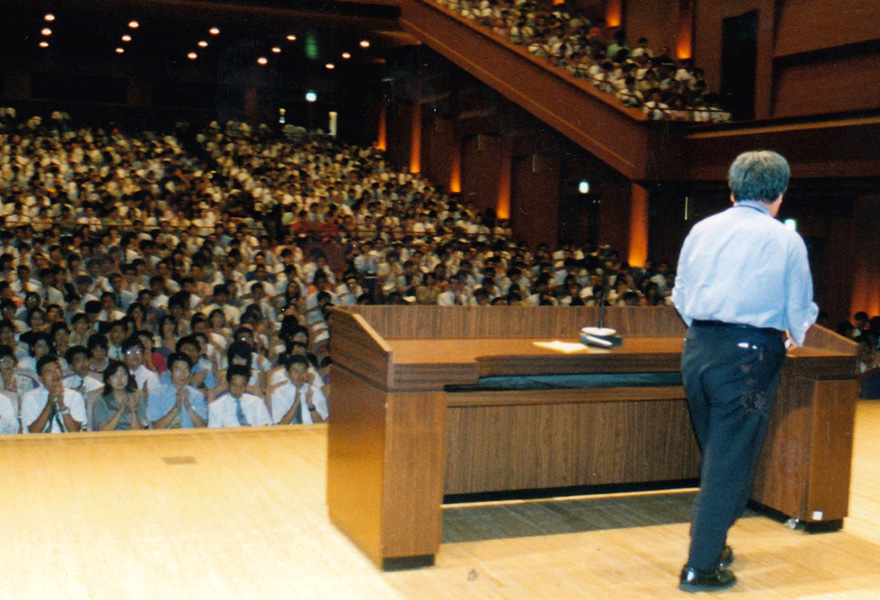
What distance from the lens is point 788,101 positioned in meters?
11.5

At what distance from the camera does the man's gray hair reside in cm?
291

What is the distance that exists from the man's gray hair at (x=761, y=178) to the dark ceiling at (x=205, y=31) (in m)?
13.5

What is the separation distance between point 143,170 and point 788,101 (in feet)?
27.3

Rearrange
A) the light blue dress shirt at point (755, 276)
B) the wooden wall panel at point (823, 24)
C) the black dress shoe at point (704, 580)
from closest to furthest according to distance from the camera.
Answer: the light blue dress shirt at point (755, 276)
the black dress shoe at point (704, 580)
the wooden wall panel at point (823, 24)

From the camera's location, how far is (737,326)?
2.88m

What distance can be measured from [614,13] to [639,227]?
14.1 ft

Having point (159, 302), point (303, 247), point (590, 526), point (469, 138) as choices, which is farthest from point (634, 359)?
point (469, 138)

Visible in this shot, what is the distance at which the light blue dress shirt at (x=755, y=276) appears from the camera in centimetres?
285

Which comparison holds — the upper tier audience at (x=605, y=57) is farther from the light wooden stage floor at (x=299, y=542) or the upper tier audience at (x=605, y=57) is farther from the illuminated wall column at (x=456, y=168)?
the light wooden stage floor at (x=299, y=542)

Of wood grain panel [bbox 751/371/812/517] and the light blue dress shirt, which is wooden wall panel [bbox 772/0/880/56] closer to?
wood grain panel [bbox 751/371/812/517]

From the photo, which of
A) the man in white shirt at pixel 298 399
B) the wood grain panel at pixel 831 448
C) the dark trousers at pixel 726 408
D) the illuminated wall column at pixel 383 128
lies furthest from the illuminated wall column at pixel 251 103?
the dark trousers at pixel 726 408

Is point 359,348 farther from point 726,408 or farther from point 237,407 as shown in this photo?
point 237,407

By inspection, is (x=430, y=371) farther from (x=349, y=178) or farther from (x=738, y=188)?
(x=349, y=178)

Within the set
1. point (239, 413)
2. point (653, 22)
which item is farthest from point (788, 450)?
point (653, 22)
